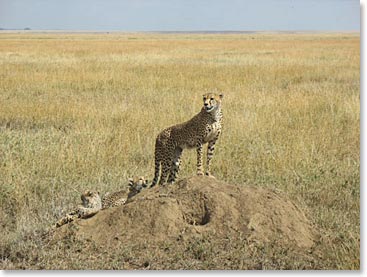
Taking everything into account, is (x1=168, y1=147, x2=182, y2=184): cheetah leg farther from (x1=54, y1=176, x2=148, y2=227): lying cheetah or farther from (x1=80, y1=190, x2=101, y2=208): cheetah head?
(x1=80, y1=190, x2=101, y2=208): cheetah head

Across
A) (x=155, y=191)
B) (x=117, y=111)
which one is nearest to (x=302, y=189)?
(x=155, y=191)

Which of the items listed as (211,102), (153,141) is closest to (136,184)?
(211,102)

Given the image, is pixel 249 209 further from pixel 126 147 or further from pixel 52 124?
pixel 52 124

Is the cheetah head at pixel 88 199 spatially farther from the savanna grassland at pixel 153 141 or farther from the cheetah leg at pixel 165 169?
the cheetah leg at pixel 165 169

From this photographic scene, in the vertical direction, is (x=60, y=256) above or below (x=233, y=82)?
below

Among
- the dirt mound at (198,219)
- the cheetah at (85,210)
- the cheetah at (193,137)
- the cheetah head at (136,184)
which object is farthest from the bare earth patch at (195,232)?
the cheetah head at (136,184)

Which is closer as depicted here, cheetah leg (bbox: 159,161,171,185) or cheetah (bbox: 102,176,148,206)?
cheetah leg (bbox: 159,161,171,185)

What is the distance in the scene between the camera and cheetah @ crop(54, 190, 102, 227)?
5.15 m

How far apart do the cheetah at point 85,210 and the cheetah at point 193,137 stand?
0.67 metres

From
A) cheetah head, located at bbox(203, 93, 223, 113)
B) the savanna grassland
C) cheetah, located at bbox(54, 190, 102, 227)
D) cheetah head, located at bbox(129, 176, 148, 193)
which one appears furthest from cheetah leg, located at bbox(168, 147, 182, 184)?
the savanna grassland

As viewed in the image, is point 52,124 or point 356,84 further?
point 356,84

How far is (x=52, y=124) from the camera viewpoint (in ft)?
33.1

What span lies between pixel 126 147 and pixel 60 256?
349cm

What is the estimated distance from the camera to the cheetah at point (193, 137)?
4.91 metres
